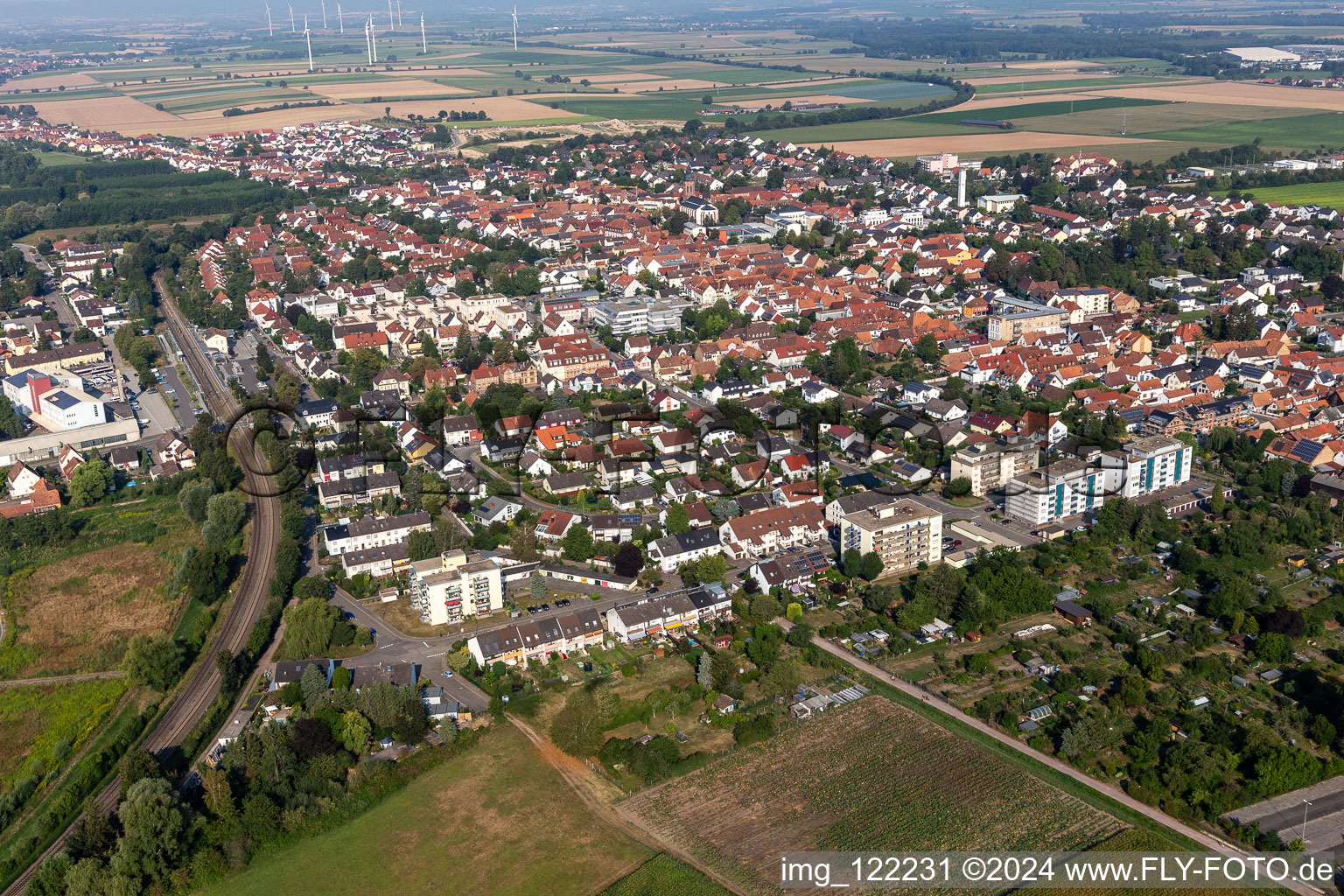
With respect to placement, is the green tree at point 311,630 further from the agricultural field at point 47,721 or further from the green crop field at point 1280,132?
the green crop field at point 1280,132

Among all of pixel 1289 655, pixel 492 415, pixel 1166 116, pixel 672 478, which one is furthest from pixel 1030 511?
pixel 1166 116

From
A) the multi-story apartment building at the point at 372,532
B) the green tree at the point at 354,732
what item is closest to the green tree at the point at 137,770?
the green tree at the point at 354,732

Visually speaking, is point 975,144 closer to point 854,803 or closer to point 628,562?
point 628,562

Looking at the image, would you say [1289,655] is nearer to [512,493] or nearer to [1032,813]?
[1032,813]

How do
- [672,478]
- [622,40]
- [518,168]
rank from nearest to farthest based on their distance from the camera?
1. [672,478]
2. [518,168]
3. [622,40]

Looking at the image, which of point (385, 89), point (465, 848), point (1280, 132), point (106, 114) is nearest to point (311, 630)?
point (465, 848)

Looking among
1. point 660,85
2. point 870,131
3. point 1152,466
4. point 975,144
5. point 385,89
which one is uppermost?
point 385,89
